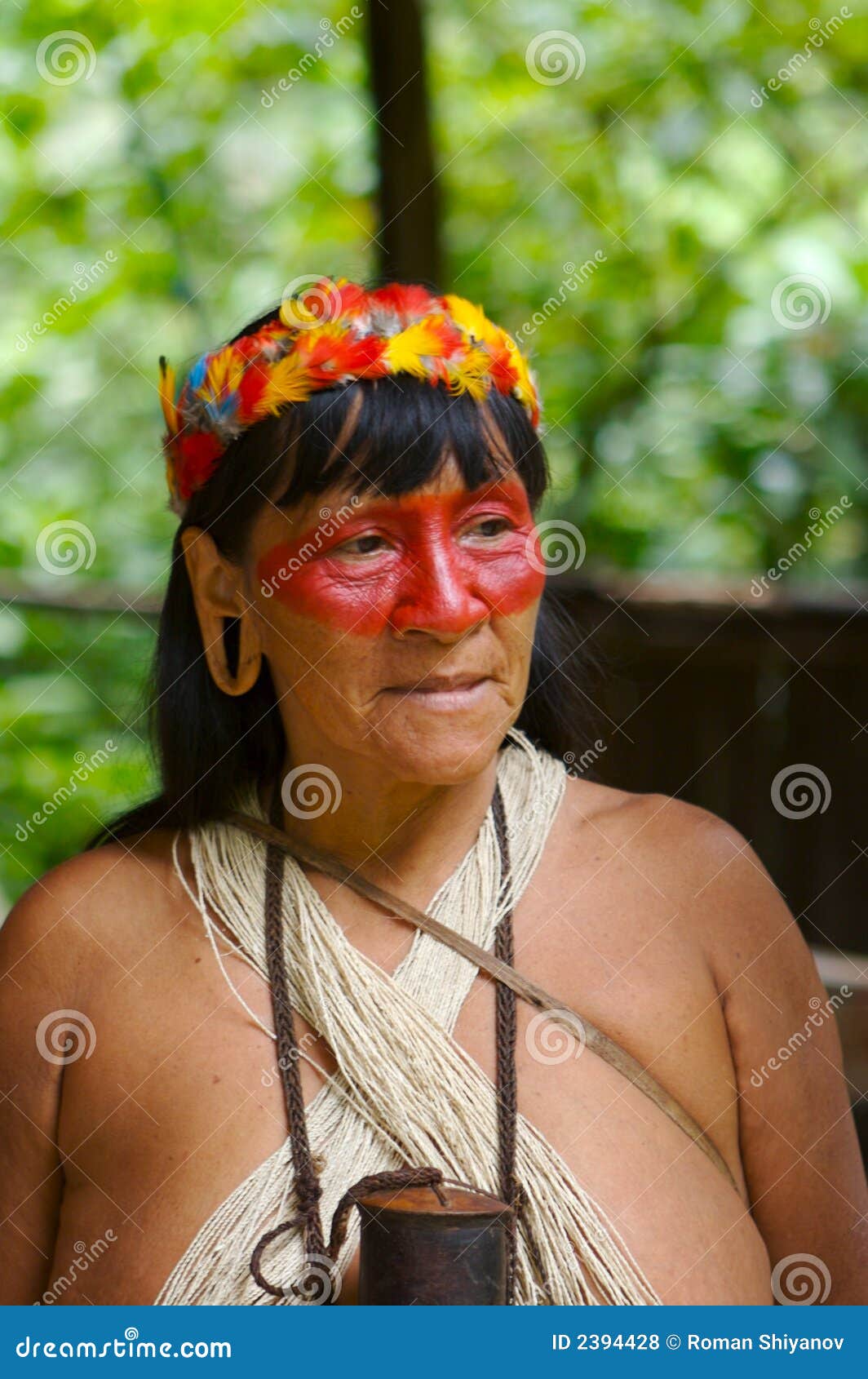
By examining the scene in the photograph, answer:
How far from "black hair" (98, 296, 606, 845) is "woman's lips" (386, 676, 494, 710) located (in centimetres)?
25

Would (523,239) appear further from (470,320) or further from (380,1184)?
(380,1184)

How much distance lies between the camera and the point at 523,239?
4.59 metres

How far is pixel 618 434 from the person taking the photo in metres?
4.59

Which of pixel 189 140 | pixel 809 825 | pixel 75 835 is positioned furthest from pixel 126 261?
pixel 809 825

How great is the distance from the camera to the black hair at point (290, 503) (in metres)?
1.83

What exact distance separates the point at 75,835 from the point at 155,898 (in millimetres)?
2951

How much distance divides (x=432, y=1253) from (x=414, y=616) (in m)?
0.72

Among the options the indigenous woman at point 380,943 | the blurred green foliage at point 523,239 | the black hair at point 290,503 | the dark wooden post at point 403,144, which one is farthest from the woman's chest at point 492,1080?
the blurred green foliage at point 523,239

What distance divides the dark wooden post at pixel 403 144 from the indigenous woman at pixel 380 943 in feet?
5.06

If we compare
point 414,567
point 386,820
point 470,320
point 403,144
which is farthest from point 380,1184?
point 403,144

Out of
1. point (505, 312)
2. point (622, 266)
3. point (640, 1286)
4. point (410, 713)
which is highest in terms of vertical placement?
point (622, 266)

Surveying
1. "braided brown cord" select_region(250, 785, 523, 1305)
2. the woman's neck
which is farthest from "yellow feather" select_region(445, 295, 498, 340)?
"braided brown cord" select_region(250, 785, 523, 1305)

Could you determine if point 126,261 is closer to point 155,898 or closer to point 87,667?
point 87,667

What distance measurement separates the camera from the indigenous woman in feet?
5.91
